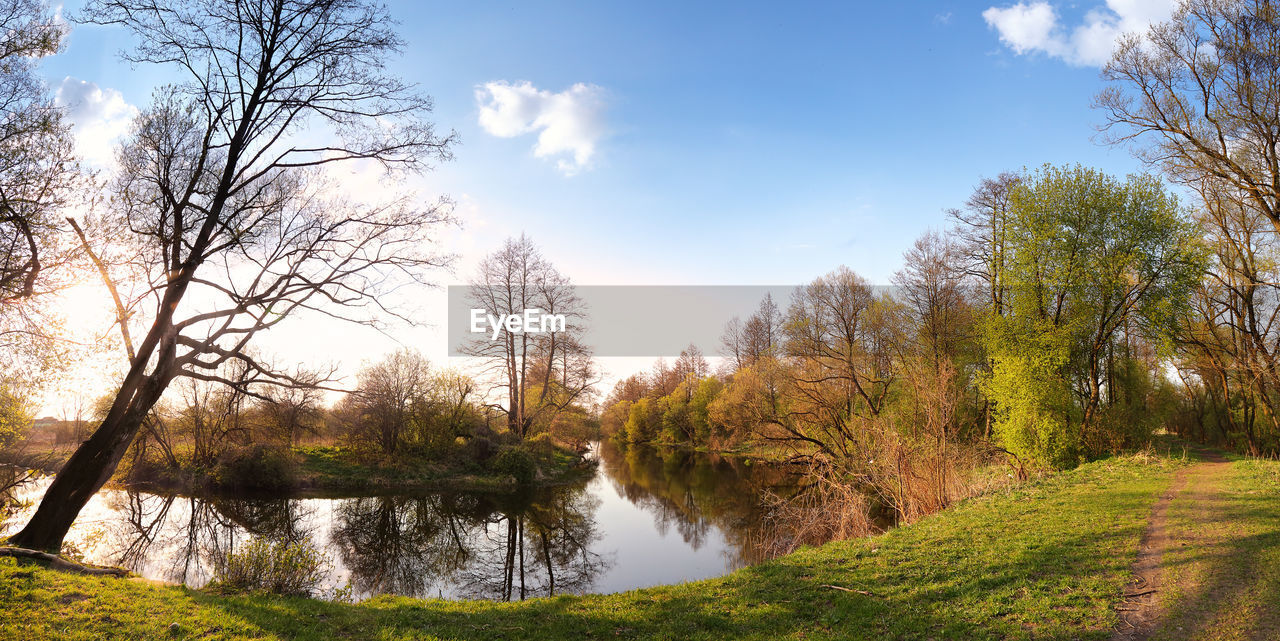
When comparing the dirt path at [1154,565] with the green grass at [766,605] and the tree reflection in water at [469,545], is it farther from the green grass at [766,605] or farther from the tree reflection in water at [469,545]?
the tree reflection in water at [469,545]

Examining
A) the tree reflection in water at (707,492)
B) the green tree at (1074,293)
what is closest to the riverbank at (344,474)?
the tree reflection in water at (707,492)

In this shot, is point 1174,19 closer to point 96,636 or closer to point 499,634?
point 499,634

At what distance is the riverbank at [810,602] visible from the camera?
5.86 metres

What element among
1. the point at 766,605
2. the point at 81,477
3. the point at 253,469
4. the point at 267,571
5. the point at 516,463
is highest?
the point at 81,477

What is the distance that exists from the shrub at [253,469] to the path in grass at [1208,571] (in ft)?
89.1

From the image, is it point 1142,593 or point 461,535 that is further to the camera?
point 461,535

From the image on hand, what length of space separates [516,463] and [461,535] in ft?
30.0

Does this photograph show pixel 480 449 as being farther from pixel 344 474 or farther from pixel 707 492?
pixel 707 492

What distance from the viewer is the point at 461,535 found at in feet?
55.2

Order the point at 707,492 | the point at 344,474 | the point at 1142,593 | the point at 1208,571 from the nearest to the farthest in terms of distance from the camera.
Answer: the point at 1142,593 < the point at 1208,571 < the point at 707,492 < the point at 344,474

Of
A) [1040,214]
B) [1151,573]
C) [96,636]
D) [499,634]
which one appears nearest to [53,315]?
[96,636]

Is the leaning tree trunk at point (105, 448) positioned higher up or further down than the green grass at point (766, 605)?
higher up

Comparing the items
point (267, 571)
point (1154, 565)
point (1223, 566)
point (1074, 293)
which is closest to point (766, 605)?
point (1154, 565)

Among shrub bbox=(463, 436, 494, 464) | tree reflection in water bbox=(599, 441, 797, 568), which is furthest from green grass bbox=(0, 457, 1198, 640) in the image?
shrub bbox=(463, 436, 494, 464)
